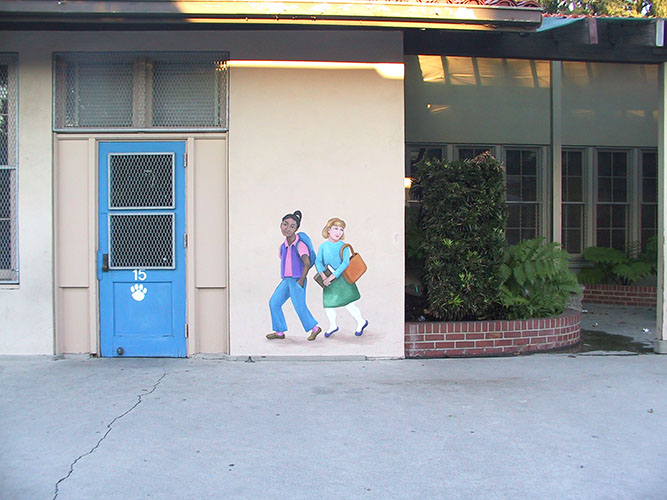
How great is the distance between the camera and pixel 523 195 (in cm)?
1176

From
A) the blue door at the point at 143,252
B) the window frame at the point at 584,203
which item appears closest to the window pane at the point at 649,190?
the window frame at the point at 584,203

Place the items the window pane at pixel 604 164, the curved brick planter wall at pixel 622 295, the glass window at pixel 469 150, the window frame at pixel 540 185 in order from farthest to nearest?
1. the window pane at pixel 604 164
2. the window frame at pixel 540 185
3. the glass window at pixel 469 150
4. the curved brick planter wall at pixel 622 295

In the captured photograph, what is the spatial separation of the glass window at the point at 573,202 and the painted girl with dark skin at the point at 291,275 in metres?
6.99

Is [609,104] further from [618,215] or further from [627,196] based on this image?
[618,215]

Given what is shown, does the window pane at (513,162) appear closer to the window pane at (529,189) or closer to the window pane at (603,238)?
the window pane at (529,189)

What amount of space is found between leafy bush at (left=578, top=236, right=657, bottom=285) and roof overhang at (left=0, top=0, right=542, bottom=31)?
6210 mm

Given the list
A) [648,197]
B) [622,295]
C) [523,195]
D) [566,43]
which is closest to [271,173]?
[566,43]

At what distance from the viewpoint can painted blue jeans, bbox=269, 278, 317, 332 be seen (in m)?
6.86

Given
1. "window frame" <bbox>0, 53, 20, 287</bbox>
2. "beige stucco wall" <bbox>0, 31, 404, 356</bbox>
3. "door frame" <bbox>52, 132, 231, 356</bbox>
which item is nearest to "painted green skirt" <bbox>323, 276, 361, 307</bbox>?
"beige stucco wall" <bbox>0, 31, 404, 356</bbox>

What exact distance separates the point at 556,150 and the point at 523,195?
1.08 m

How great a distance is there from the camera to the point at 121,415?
5.16 meters

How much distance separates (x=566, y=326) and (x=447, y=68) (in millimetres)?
5707

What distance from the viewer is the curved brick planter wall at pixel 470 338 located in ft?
23.0

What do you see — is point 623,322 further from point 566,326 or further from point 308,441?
point 308,441
